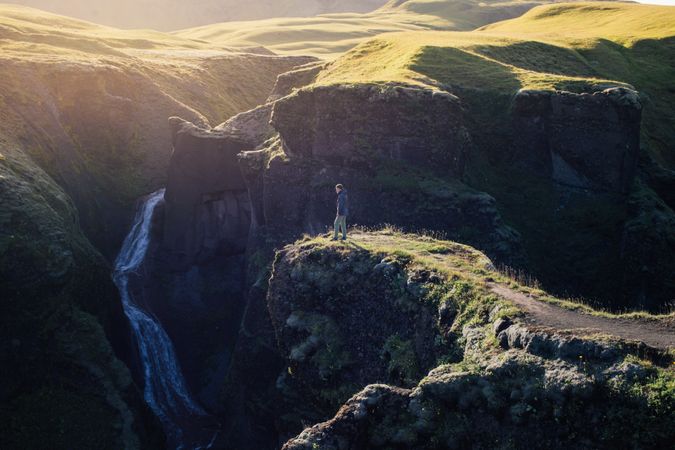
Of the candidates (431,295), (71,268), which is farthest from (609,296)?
(71,268)

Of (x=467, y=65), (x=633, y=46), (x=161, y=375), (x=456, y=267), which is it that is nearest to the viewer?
(x=456, y=267)

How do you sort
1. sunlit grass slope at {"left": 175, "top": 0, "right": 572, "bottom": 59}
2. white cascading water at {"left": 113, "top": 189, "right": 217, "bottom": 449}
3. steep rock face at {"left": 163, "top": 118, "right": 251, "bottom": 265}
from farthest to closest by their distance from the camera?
1. sunlit grass slope at {"left": 175, "top": 0, "right": 572, "bottom": 59}
2. steep rock face at {"left": 163, "top": 118, "right": 251, "bottom": 265}
3. white cascading water at {"left": 113, "top": 189, "right": 217, "bottom": 449}

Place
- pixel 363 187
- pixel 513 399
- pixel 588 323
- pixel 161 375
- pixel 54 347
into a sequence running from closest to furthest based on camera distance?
pixel 513 399, pixel 588 323, pixel 54 347, pixel 363 187, pixel 161 375

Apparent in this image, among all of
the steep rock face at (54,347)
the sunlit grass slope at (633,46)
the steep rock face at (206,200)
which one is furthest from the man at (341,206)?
the sunlit grass slope at (633,46)

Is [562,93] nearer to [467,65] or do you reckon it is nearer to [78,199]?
[467,65]

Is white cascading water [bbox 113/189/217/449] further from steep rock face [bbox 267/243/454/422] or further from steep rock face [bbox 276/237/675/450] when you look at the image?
steep rock face [bbox 276/237/675/450]

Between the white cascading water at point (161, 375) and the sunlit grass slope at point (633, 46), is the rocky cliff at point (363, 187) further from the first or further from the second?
the sunlit grass slope at point (633, 46)

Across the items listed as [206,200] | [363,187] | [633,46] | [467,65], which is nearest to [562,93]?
[467,65]

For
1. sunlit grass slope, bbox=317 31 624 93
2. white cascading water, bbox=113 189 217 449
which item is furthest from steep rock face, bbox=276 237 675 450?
sunlit grass slope, bbox=317 31 624 93
